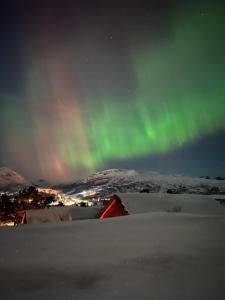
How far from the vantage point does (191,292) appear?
14.0 feet

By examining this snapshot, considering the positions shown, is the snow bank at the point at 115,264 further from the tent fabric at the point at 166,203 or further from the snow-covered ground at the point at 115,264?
the tent fabric at the point at 166,203

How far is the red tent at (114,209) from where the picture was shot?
1162 inches

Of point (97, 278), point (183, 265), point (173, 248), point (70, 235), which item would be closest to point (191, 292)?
point (183, 265)

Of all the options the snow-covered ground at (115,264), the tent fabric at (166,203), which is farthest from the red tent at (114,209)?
the snow-covered ground at (115,264)

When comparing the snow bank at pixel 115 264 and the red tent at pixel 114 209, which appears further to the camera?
the red tent at pixel 114 209

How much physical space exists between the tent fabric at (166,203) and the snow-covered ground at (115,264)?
1948cm

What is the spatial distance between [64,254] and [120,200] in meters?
23.0

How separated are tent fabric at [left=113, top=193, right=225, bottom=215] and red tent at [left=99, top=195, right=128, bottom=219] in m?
0.73

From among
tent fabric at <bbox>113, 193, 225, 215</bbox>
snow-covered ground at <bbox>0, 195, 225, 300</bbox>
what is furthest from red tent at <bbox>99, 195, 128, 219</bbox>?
snow-covered ground at <bbox>0, 195, 225, 300</bbox>

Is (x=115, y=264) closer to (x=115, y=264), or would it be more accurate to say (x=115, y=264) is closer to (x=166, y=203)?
(x=115, y=264)

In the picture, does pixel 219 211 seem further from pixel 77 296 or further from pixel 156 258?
pixel 77 296

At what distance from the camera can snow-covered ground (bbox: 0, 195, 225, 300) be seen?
14.5 ft

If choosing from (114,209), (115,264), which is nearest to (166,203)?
(114,209)

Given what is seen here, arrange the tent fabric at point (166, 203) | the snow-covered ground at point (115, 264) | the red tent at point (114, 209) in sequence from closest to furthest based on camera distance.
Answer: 1. the snow-covered ground at point (115, 264)
2. the tent fabric at point (166, 203)
3. the red tent at point (114, 209)
